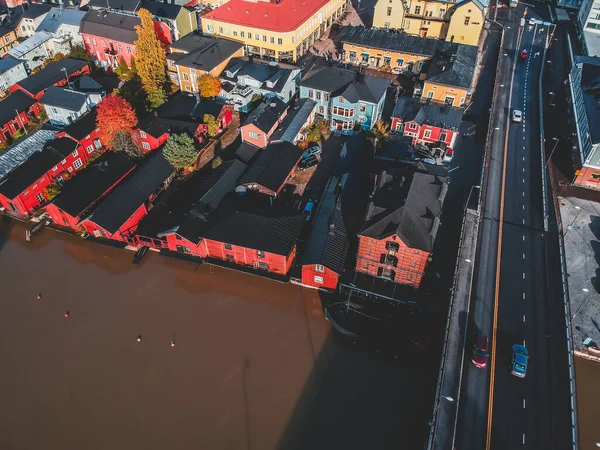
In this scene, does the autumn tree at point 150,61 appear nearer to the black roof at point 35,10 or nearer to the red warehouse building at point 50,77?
the red warehouse building at point 50,77

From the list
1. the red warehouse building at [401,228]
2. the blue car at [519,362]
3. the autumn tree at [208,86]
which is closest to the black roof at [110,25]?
the autumn tree at [208,86]

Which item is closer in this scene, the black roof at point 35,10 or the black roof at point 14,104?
the black roof at point 14,104

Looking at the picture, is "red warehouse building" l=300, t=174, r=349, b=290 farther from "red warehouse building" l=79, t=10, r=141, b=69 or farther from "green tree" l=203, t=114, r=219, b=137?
"red warehouse building" l=79, t=10, r=141, b=69

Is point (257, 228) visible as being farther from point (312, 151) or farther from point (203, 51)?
point (203, 51)

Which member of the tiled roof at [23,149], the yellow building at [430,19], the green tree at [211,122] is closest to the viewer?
the tiled roof at [23,149]

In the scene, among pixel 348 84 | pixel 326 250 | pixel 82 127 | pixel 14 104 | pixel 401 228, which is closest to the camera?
pixel 401 228

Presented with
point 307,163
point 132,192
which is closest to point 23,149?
point 132,192
